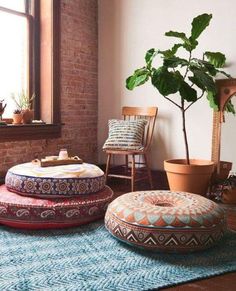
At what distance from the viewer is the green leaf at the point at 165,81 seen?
3.16 metres

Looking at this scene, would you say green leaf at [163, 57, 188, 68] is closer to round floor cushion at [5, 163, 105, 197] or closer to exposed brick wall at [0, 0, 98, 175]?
round floor cushion at [5, 163, 105, 197]

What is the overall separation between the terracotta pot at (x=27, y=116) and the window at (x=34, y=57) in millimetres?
77

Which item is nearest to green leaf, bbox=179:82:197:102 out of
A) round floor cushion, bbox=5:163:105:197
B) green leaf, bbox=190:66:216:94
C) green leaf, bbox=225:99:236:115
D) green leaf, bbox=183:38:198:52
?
green leaf, bbox=190:66:216:94

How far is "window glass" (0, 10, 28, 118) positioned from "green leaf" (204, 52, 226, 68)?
211 centimetres

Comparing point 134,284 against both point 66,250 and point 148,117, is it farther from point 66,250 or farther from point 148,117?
point 148,117

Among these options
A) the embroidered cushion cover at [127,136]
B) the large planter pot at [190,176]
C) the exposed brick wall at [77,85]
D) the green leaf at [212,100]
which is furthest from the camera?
the exposed brick wall at [77,85]

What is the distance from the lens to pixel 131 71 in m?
4.39

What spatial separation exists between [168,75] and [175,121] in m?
0.88

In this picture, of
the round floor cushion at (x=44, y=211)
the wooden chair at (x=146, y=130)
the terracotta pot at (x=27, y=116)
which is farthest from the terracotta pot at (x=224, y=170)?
the terracotta pot at (x=27, y=116)

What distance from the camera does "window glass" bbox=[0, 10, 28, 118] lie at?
3990mm

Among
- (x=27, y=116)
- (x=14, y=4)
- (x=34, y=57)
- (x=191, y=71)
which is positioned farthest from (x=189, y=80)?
(x=14, y=4)

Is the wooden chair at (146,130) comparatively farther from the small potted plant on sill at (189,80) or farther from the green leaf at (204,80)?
the green leaf at (204,80)

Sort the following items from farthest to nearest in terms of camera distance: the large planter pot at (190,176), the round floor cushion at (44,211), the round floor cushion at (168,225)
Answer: the large planter pot at (190,176) < the round floor cushion at (44,211) < the round floor cushion at (168,225)

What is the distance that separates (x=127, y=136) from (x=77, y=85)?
3.63 feet
